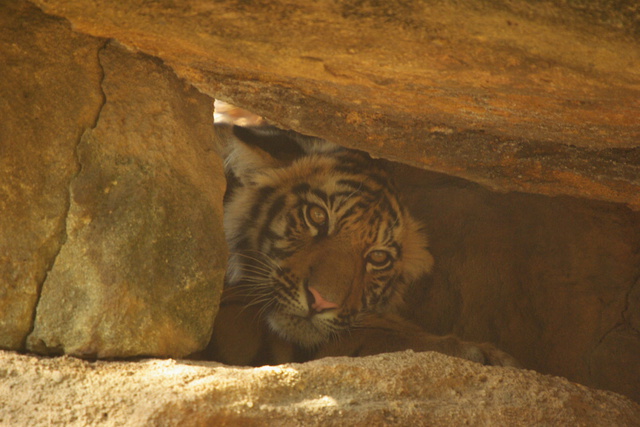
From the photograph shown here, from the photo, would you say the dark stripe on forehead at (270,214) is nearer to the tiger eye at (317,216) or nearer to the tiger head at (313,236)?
the tiger head at (313,236)

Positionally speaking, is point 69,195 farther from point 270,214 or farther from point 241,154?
point 270,214

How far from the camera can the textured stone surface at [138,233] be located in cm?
177

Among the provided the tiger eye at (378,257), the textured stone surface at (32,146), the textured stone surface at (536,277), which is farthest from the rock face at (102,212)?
the textured stone surface at (536,277)

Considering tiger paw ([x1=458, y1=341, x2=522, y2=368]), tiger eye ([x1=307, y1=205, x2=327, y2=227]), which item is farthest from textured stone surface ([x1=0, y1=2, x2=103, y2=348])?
tiger paw ([x1=458, y1=341, x2=522, y2=368])

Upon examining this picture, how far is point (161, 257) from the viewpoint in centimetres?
193

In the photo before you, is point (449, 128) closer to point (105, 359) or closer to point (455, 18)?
point (455, 18)

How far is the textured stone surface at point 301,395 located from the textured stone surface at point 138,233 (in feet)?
0.44

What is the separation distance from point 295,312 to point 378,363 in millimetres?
1191

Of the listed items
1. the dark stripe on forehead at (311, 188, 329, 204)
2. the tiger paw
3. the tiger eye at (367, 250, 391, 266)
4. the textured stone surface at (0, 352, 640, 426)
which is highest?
the dark stripe on forehead at (311, 188, 329, 204)

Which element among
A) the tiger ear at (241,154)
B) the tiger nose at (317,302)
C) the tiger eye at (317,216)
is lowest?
the tiger nose at (317,302)

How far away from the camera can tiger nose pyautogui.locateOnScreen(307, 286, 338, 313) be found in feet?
9.60

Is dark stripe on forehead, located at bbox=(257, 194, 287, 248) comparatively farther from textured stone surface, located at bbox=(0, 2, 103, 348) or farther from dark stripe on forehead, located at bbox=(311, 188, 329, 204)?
textured stone surface, located at bbox=(0, 2, 103, 348)

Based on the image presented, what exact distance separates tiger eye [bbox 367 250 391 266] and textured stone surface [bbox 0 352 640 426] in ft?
4.57

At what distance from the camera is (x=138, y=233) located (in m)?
1.89
